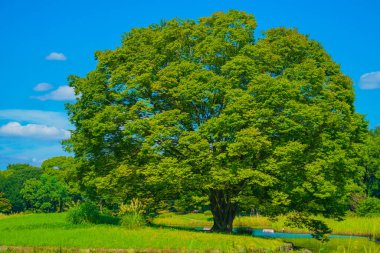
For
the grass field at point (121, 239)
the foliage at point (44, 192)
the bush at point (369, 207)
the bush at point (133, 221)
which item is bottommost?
the grass field at point (121, 239)

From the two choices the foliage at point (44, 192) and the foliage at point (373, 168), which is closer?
the foliage at point (373, 168)

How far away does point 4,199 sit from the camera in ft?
280

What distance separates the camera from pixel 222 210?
107 feet

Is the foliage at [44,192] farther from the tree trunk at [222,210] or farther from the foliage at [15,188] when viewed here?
the tree trunk at [222,210]

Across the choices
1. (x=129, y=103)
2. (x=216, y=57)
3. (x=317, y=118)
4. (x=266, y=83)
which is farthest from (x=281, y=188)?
(x=129, y=103)

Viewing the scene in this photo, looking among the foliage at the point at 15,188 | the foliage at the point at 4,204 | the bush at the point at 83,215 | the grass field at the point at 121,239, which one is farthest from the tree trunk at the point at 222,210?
the foliage at the point at 15,188

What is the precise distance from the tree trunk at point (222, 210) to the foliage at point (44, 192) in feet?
180

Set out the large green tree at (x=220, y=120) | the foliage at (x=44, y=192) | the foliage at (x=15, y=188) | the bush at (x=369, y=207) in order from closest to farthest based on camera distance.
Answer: the large green tree at (x=220, y=120) < the bush at (x=369, y=207) < the foliage at (x=44, y=192) < the foliage at (x=15, y=188)

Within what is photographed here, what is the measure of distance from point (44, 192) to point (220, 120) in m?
63.4

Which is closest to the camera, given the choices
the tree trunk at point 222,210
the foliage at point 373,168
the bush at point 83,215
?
the bush at point 83,215

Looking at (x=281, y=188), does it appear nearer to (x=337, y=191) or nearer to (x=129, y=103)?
(x=337, y=191)

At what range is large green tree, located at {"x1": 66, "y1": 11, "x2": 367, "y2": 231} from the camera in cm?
2833

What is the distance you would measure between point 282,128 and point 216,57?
6.74m

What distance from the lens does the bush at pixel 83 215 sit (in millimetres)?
30656
